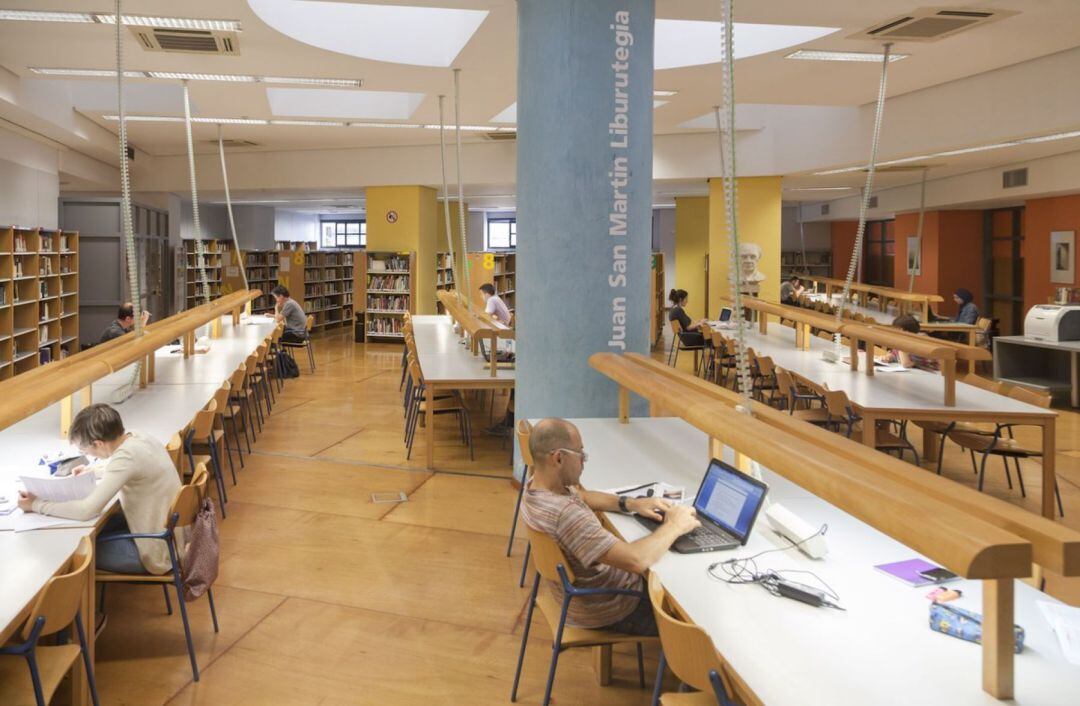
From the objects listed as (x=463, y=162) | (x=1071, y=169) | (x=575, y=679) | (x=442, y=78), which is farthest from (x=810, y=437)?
(x=463, y=162)

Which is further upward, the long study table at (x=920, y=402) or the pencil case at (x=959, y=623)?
the long study table at (x=920, y=402)

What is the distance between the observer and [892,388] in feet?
20.9

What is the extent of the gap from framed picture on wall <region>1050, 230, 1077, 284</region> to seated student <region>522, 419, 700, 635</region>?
10.8 meters

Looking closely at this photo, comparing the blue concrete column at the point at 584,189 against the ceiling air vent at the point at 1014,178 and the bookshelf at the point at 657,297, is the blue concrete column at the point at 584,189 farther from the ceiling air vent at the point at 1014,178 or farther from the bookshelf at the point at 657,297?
the bookshelf at the point at 657,297

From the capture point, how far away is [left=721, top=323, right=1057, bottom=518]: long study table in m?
5.36

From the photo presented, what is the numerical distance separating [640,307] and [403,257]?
9.71 m

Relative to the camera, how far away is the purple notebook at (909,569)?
259cm

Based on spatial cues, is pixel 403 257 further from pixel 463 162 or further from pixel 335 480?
pixel 335 480

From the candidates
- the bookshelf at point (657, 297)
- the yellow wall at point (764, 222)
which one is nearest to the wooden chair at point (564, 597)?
the yellow wall at point (764, 222)

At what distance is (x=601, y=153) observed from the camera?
5406mm

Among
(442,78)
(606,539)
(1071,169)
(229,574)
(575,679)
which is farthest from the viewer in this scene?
(1071,169)

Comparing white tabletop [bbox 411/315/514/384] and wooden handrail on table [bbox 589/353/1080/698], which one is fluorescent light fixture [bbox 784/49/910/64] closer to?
white tabletop [bbox 411/315/514/384]

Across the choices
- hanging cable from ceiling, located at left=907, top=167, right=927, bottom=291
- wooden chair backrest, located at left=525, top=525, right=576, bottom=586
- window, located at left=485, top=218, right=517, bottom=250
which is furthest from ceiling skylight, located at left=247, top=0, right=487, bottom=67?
window, located at left=485, top=218, right=517, bottom=250

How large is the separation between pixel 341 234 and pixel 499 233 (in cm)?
496
